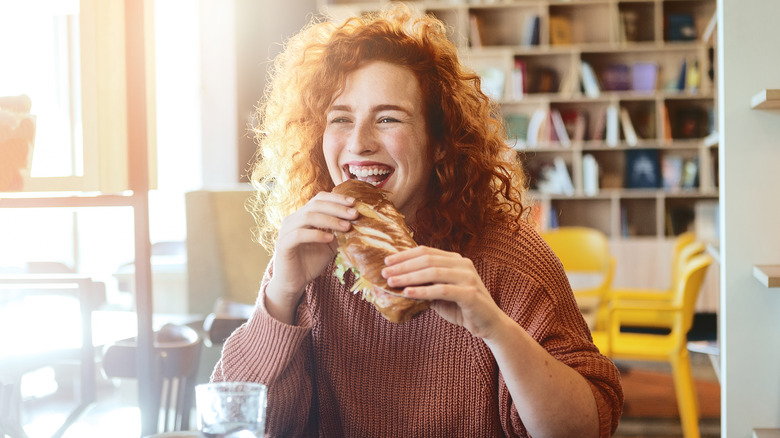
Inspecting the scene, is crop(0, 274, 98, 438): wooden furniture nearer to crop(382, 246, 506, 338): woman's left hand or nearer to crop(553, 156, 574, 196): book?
crop(382, 246, 506, 338): woman's left hand

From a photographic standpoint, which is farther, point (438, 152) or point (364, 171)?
point (438, 152)

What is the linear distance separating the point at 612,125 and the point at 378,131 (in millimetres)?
4673

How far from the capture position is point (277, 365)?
1341 millimetres

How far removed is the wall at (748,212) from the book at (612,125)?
11.2ft

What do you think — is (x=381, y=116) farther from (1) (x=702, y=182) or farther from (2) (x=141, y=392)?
(1) (x=702, y=182)

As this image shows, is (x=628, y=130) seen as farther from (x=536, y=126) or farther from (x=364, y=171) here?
(x=364, y=171)

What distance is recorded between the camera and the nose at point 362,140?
1.37 metres

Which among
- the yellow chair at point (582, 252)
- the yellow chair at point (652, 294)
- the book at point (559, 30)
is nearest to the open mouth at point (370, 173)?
the yellow chair at point (652, 294)

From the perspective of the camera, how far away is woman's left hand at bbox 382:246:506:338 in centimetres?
103

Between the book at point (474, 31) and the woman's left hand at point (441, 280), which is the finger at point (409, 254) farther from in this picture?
the book at point (474, 31)

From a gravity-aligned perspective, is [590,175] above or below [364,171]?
above

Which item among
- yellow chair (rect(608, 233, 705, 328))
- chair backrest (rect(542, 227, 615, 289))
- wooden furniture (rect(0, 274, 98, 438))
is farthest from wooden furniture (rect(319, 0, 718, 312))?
wooden furniture (rect(0, 274, 98, 438))

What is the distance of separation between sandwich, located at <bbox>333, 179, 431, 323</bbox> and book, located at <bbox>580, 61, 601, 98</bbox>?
476 cm

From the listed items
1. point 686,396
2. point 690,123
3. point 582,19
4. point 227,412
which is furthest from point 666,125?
point 227,412
